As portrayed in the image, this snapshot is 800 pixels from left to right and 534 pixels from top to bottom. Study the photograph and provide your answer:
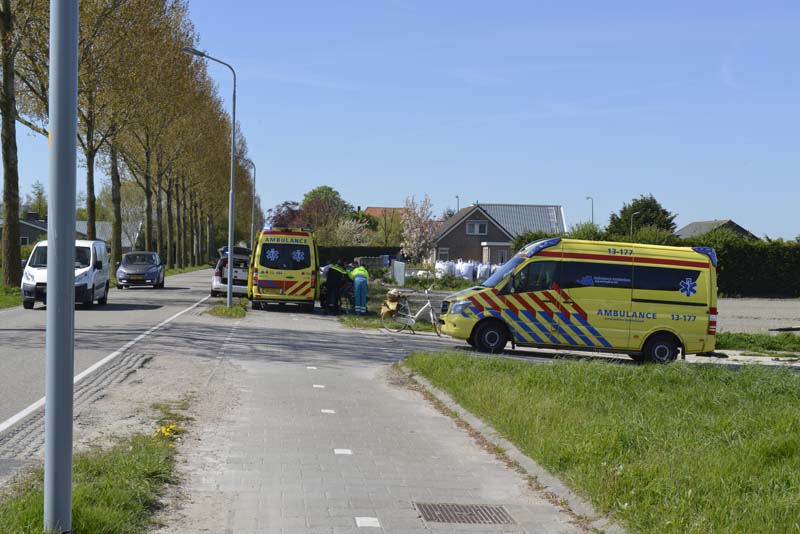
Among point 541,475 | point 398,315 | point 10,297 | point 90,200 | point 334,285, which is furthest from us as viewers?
point 90,200

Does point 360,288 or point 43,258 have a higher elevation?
point 43,258

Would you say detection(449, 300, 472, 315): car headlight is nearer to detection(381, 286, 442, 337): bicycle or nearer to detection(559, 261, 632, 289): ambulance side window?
detection(559, 261, 632, 289): ambulance side window

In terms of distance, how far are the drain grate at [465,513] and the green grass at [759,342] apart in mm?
17914

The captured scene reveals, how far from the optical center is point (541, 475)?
723 centimetres

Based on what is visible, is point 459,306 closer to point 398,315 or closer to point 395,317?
point 395,317

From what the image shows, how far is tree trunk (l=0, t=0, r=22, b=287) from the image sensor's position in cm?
2783

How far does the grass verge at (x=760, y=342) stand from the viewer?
74.5 ft

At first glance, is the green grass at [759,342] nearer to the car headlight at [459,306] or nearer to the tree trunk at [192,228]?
the car headlight at [459,306]

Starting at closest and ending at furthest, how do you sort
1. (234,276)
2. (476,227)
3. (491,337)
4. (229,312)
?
(491,337)
(229,312)
(234,276)
(476,227)

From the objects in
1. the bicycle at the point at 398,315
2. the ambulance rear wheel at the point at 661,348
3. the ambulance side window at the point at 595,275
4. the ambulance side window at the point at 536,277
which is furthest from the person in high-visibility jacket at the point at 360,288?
the ambulance rear wheel at the point at 661,348

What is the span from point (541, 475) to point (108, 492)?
3.38m

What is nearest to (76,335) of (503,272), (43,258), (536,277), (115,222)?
(43,258)

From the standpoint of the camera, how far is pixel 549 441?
25.6 feet

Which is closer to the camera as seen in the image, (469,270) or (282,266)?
(282,266)
